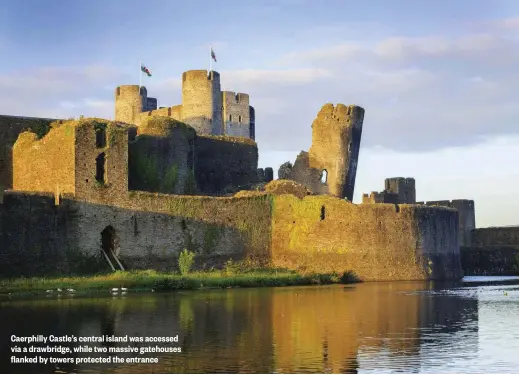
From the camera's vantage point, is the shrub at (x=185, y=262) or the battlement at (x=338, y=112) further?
the battlement at (x=338, y=112)

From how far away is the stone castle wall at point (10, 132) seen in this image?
45656mm

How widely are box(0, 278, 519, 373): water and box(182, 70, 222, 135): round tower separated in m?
26.2

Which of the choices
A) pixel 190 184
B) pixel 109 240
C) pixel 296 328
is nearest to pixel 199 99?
pixel 190 184

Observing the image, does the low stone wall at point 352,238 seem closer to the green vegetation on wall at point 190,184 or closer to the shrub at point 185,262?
the green vegetation on wall at point 190,184

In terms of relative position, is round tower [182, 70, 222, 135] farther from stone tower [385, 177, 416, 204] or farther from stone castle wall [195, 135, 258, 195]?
stone tower [385, 177, 416, 204]

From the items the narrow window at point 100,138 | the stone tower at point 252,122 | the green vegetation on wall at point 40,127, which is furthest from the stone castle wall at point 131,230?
the stone tower at point 252,122

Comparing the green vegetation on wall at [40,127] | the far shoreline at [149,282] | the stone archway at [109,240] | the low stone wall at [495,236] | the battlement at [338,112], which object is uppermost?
the battlement at [338,112]

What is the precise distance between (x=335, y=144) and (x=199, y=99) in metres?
10.4

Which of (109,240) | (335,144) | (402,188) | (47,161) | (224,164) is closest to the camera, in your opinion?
(109,240)

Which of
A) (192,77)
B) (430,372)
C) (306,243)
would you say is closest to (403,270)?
(306,243)

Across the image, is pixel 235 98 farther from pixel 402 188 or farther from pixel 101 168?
pixel 101 168

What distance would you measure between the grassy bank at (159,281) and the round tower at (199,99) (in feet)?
64.2

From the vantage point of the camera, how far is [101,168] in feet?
134

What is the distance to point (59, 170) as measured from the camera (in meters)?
40.3
